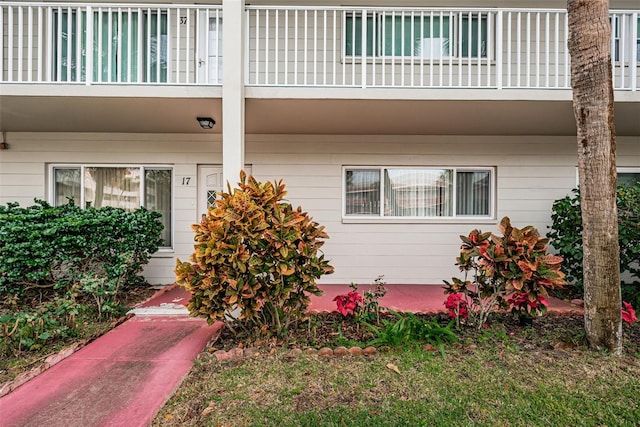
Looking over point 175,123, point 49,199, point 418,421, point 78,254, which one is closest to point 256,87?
point 175,123

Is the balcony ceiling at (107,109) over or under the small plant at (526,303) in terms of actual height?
over

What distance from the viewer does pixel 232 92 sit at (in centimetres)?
397

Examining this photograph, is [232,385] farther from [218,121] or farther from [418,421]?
[218,121]

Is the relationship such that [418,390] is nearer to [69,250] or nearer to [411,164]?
[411,164]

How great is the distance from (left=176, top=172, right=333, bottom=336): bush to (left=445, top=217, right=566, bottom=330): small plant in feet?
5.42

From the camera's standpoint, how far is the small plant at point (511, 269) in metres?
3.18

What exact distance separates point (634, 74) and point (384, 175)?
146 inches

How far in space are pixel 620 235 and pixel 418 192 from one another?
2.87 meters

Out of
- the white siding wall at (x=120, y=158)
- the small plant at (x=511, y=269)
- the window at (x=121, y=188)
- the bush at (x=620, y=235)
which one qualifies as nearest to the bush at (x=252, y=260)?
the small plant at (x=511, y=269)

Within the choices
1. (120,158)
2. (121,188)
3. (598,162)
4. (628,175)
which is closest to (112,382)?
(121,188)

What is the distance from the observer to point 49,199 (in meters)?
5.81

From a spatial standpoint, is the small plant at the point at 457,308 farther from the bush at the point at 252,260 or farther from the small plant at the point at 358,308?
the bush at the point at 252,260

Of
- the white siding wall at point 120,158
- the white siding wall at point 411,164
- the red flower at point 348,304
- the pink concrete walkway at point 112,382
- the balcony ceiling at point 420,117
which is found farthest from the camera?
the white siding wall at point 411,164

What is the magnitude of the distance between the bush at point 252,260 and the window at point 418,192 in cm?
284
